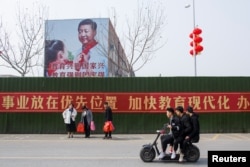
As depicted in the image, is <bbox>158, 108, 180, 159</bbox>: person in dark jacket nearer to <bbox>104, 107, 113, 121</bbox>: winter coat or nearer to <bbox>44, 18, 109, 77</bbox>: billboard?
<bbox>104, 107, 113, 121</bbox>: winter coat

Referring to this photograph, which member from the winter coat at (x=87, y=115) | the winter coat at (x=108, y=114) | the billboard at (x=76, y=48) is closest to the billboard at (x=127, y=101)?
the winter coat at (x=87, y=115)

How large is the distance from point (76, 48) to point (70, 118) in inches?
1142

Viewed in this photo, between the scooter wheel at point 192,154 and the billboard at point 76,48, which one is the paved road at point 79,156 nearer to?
the scooter wheel at point 192,154

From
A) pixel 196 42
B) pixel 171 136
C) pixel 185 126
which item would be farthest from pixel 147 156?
pixel 196 42

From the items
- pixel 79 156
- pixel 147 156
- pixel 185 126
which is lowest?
pixel 79 156

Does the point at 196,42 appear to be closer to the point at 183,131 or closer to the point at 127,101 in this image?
the point at 127,101

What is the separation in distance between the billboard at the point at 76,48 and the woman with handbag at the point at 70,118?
26322 millimetres

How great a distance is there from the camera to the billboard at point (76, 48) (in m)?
44.6

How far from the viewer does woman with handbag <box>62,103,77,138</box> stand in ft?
57.7

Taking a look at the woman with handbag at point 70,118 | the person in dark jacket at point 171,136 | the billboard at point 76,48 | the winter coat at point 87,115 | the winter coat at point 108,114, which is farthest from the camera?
the billboard at point 76,48

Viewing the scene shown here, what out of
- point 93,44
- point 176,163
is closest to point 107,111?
point 176,163

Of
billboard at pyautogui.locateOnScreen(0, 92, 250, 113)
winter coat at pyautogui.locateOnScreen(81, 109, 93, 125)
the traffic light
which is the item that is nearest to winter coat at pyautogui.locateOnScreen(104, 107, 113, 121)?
winter coat at pyautogui.locateOnScreen(81, 109, 93, 125)

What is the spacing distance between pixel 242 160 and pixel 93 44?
38.7 metres

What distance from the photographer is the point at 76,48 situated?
45.8m
